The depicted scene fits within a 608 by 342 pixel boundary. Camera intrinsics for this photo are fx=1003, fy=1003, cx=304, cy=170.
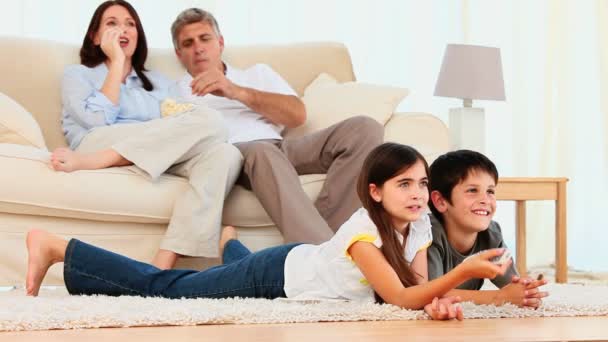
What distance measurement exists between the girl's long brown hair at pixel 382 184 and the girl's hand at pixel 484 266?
0.74 ft

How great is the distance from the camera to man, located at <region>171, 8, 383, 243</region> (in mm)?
3066

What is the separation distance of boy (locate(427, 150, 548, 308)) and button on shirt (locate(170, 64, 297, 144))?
1.15 meters

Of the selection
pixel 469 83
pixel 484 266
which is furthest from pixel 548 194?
pixel 484 266

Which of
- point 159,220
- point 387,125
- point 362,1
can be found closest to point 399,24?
point 362,1

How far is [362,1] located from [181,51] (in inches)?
57.4

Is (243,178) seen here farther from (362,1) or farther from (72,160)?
(362,1)

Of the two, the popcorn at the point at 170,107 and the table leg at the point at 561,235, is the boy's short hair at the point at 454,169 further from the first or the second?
the table leg at the point at 561,235

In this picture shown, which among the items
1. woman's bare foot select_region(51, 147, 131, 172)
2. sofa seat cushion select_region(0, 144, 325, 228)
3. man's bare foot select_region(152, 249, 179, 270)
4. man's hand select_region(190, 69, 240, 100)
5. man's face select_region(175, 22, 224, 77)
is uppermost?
man's face select_region(175, 22, 224, 77)

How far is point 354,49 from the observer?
16.1ft

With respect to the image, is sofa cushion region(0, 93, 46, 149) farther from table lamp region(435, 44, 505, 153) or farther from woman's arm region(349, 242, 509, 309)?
table lamp region(435, 44, 505, 153)

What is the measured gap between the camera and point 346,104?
11.8ft

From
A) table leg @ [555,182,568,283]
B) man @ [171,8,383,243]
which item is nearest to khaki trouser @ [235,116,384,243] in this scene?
man @ [171,8,383,243]

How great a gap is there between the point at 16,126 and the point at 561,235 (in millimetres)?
1996

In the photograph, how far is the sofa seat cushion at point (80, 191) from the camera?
2914 mm
